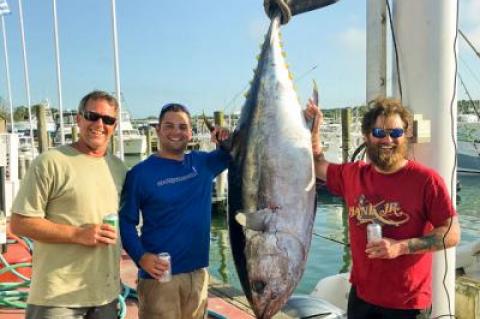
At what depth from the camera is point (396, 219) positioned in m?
2.08

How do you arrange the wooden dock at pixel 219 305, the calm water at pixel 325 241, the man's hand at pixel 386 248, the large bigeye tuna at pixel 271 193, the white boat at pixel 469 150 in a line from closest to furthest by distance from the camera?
the man's hand at pixel 386 248 → the large bigeye tuna at pixel 271 193 → the wooden dock at pixel 219 305 → the calm water at pixel 325 241 → the white boat at pixel 469 150

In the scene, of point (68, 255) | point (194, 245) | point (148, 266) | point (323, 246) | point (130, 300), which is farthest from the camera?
point (323, 246)

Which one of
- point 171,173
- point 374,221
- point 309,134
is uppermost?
point 309,134

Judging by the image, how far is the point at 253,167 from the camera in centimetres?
229

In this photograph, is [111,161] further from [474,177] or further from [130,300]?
[474,177]

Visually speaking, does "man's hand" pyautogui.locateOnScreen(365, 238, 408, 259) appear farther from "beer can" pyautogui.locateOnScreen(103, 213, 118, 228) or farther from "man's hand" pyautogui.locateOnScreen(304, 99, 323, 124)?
"beer can" pyautogui.locateOnScreen(103, 213, 118, 228)

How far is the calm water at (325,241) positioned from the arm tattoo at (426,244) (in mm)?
3031

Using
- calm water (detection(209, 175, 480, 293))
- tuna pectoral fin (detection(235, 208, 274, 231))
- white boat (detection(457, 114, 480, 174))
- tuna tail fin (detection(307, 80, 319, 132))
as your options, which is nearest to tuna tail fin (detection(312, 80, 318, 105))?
tuna tail fin (detection(307, 80, 319, 132))

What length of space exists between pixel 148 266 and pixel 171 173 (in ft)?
1.48

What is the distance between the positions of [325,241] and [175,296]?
7.71 metres

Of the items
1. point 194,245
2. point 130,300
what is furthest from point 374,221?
point 130,300

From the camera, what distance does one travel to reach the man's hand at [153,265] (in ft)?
7.15

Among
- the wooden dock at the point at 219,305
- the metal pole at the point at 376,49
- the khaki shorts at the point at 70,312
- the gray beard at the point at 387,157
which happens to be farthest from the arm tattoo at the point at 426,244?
the wooden dock at the point at 219,305

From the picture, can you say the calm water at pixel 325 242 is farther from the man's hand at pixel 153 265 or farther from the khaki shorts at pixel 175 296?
the man's hand at pixel 153 265
